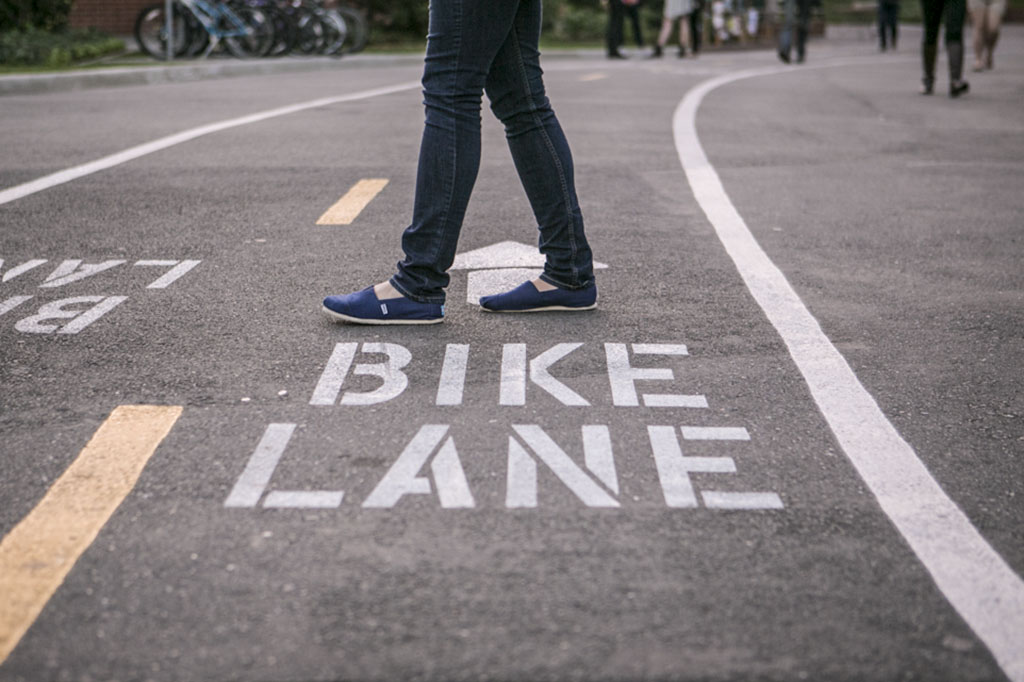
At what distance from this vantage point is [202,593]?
247cm

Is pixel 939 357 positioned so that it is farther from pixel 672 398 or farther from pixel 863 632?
pixel 863 632

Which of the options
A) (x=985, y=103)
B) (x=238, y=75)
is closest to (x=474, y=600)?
(x=985, y=103)

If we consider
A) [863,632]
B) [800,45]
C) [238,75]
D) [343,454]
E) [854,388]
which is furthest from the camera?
[800,45]

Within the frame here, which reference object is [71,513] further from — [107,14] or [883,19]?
[883,19]

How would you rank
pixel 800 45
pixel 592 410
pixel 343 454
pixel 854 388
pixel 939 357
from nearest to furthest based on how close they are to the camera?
pixel 343 454 → pixel 592 410 → pixel 854 388 → pixel 939 357 → pixel 800 45

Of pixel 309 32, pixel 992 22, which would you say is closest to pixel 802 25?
pixel 992 22

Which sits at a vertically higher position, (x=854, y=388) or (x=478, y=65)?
(x=478, y=65)

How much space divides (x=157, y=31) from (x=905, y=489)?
752 inches

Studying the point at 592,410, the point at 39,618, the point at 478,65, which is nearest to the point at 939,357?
the point at 592,410

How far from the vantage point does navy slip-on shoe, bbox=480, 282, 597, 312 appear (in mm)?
4582

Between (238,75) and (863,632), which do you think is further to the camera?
(238,75)

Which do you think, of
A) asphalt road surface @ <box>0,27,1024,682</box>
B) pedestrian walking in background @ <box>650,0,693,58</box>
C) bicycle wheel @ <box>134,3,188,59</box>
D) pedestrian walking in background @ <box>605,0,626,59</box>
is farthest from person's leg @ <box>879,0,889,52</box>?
asphalt road surface @ <box>0,27,1024,682</box>

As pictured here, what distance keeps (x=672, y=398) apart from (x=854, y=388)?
22.2 inches

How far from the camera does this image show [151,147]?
8.92 metres
